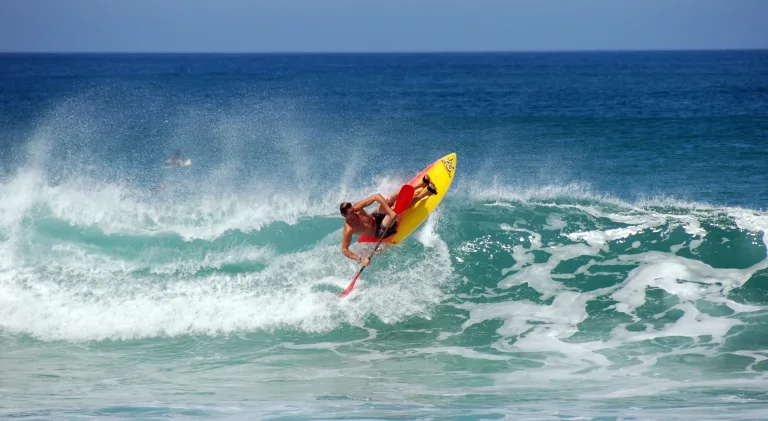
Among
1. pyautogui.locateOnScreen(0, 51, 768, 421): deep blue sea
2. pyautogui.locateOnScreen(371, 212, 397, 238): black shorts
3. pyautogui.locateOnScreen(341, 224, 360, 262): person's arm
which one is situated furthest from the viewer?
pyautogui.locateOnScreen(371, 212, 397, 238): black shorts

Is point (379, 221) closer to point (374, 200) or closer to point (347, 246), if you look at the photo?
point (374, 200)

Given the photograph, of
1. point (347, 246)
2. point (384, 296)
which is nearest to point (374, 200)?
point (347, 246)

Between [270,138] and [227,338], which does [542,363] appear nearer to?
[227,338]

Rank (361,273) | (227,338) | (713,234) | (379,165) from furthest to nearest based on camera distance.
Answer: (379,165)
(713,234)
(361,273)
(227,338)

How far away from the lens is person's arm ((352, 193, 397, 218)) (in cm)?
1006

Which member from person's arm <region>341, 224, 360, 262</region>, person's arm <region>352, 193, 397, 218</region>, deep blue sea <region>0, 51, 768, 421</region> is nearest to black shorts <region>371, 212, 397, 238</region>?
person's arm <region>352, 193, 397, 218</region>

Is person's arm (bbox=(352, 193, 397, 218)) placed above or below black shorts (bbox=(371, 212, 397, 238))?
above

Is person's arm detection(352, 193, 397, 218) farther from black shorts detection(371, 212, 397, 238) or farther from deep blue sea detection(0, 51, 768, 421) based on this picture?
deep blue sea detection(0, 51, 768, 421)

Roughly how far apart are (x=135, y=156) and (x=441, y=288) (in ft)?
47.1

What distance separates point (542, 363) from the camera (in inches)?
336

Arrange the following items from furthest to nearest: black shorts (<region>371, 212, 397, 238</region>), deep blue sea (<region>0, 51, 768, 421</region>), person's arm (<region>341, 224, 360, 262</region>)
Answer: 1. black shorts (<region>371, 212, 397, 238</region>)
2. person's arm (<region>341, 224, 360, 262</region>)
3. deep blue sea (<region>0, 51, 768, 421</region>)

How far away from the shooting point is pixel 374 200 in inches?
399

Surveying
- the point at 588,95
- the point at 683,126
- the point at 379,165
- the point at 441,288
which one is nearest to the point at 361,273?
the point at 441,288

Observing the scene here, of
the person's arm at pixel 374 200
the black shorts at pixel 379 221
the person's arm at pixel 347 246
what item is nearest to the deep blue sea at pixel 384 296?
the black shorts at pixel 379 221
